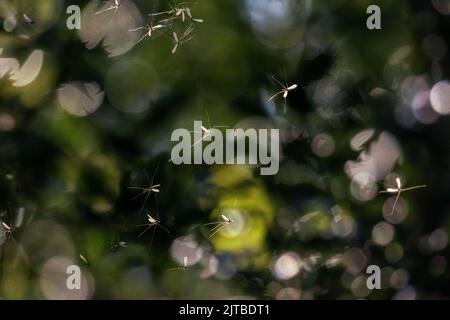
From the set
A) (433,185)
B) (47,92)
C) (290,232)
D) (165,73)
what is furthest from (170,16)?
(433,185)

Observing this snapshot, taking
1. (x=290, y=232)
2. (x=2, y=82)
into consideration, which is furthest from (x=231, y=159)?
(x=2, y=82)

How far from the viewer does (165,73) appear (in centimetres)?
90

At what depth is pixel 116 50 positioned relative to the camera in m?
0.90

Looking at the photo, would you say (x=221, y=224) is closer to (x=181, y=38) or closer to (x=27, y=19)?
(x=181, y=38)

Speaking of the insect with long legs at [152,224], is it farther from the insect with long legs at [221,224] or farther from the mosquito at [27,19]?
the mosquito at [27,19]

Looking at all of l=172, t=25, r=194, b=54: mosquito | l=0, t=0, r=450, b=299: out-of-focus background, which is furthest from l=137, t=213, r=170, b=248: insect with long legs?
l=172, t=25, r=194, b=54: mosquito

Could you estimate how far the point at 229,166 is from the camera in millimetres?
892

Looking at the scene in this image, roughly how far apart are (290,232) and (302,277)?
0.08 meters

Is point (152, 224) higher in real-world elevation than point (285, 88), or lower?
lower

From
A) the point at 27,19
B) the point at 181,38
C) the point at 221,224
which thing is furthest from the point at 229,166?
the point at 27,19

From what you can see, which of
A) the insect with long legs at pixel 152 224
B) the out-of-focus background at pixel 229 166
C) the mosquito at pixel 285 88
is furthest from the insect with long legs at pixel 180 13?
the insect with long legs at pixel 152 224

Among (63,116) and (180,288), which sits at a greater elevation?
(63,116)
